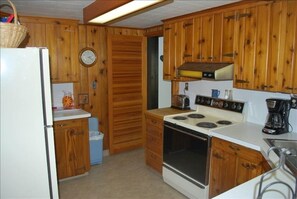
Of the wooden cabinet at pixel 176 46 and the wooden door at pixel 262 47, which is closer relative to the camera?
the wooden door at pixel 262 47

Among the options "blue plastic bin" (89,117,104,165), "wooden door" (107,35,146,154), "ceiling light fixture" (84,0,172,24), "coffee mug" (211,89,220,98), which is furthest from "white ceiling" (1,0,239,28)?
"blue plastic bin" (89,117,104,165)

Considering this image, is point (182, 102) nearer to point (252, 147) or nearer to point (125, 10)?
point (252, 147)

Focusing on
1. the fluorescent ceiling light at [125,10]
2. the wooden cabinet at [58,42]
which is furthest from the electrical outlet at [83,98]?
the fluorescent ceiling light at [125,10]

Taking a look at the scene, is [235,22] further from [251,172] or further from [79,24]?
[79,24]

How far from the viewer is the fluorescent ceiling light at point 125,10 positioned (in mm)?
1874

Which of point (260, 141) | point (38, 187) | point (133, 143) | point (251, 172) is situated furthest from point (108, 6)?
point (133, 143)

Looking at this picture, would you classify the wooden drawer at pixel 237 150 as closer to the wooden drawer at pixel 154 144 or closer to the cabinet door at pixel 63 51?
the wooden drawer at pixel 154 144

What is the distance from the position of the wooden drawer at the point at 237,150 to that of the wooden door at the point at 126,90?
2.13 metres

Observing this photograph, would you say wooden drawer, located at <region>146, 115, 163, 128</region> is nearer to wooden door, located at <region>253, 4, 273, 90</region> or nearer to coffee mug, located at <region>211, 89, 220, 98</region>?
coffee mug, located at <region>211, 89, 220, 98</region>

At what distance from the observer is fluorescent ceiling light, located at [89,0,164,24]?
1.87 metres

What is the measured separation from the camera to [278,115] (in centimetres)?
240

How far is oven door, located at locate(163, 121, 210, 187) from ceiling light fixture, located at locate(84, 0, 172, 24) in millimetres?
1456

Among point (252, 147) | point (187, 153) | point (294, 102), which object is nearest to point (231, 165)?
point (252, 147)

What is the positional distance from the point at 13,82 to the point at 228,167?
2.07 m
